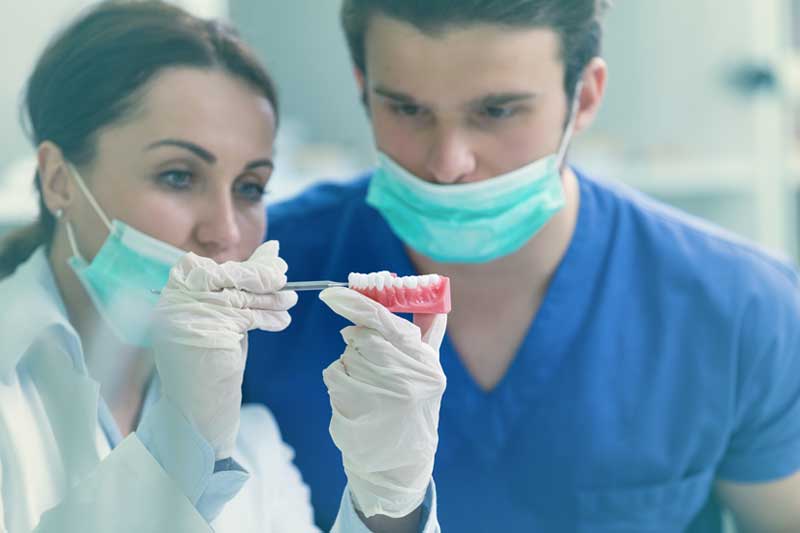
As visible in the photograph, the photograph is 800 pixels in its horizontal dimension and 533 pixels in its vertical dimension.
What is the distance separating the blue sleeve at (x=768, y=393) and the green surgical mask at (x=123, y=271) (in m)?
0.65

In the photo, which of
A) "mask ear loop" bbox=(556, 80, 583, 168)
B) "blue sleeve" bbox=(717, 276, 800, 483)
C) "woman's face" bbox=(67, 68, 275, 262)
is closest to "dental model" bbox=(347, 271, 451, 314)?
"woman's face" bbox=(67, 68, 275, 262)

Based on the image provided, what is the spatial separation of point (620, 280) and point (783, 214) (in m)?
0.83

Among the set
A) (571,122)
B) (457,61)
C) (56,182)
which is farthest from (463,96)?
(56,182)

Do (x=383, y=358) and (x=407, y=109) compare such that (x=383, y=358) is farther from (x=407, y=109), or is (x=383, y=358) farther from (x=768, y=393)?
(x=768, y=393)

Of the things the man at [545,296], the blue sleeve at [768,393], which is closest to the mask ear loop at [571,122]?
the man at [545,296]

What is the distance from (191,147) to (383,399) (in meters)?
0.25

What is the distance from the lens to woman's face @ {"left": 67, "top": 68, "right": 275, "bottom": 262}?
2.28 ft

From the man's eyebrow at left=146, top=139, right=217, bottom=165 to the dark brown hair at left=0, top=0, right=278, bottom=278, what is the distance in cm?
3

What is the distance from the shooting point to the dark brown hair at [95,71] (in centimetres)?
70

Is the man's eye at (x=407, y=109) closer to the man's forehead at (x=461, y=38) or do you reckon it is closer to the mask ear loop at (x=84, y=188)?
the man's forehead at (x=461, y=38)

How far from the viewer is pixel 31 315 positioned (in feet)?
2.14

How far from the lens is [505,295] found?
982 millimetres

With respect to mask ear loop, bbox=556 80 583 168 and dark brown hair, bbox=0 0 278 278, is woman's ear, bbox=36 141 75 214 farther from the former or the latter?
mask ear loop, bbox=556 80 583 168

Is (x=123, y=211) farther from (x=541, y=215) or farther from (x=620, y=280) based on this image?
(x=620, y=280)
